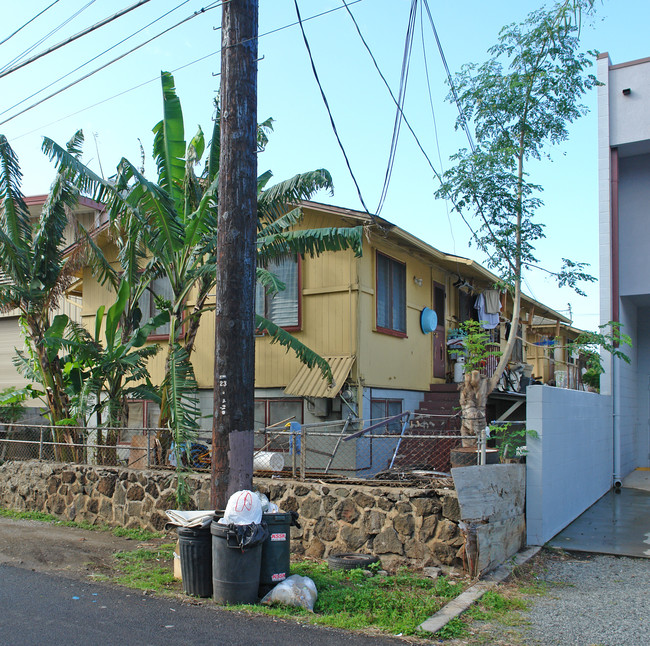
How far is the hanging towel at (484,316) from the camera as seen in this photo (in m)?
19.0

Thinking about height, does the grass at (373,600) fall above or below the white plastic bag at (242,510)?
below

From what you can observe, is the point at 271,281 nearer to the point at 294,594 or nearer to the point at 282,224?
the point at 282,224

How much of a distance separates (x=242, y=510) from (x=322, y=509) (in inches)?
93.3

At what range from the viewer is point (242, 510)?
681cm

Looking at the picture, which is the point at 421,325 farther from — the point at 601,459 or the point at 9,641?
the point at 9,641

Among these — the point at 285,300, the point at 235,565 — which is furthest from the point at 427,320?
the point at 235,565

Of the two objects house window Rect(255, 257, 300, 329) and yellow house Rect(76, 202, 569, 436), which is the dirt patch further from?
house window Rect(255, 257, 300, 329)

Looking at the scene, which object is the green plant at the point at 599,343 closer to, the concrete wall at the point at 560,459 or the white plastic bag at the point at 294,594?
the concrete wall at the point at 560,459

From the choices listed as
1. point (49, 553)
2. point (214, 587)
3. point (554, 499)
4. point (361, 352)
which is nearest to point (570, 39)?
point (361, 352)

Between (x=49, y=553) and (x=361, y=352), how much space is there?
660 centimetres

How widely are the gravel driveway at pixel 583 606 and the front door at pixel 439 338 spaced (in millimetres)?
8375

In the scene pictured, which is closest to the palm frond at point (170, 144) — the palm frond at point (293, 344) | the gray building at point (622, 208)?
the palm frond at point (293, 344)

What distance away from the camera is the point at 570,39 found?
37.0 ft

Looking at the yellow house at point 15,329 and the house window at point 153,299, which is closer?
the house window at point 153,299
